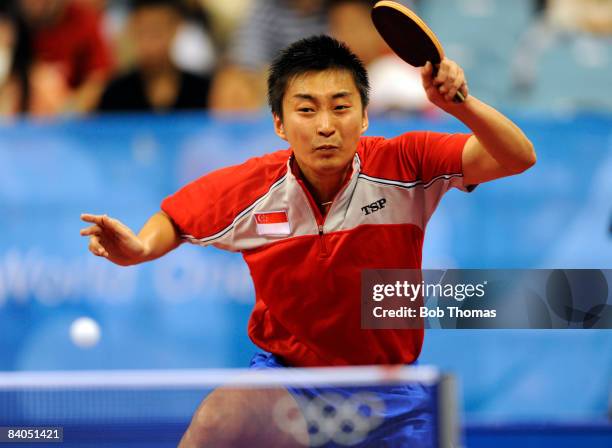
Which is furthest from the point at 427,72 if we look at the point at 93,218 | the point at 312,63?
the point at 93,218

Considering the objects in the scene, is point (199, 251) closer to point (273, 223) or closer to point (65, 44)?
point (273, 223)

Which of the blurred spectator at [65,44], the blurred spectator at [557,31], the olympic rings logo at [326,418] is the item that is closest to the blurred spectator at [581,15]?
the blurred spectator at [557,31]

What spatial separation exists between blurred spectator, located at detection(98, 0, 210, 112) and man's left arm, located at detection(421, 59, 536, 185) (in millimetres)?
4072

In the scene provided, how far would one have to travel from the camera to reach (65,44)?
28.5ft

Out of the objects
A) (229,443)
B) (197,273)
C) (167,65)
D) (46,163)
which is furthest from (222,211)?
(167,65)

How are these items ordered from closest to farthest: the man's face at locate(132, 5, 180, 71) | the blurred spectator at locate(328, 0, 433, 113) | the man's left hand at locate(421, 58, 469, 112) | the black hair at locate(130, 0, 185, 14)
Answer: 1. the man's left hand at locate(421, 58, 469, 112)
2. the blurred spectator at locate(328, 0, 433, 113)
3. the man's face at locate(132, 5, 180, 71)
4. the black hair at locate(130, 0, 185, 14)

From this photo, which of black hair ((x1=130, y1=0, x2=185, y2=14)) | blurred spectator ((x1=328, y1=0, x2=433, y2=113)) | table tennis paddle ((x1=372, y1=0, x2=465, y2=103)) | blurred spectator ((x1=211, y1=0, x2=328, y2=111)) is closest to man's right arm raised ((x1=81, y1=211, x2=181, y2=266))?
table tennis paddle ((x1=372, y1=0, x2=465, y2=103))

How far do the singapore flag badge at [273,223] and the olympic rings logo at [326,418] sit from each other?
0.95 metres

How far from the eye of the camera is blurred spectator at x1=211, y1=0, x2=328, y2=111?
A: 8.01 metres

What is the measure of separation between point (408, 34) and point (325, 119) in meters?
0.49

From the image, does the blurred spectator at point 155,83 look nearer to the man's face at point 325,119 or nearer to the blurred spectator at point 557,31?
the blurred spectator at point 557,31

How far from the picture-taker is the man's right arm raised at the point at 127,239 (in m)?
4.04

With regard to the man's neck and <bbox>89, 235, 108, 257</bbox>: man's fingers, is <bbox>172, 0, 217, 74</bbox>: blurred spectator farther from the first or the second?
<bbox>89, 235, 108, 257</bbox>: man's fingers

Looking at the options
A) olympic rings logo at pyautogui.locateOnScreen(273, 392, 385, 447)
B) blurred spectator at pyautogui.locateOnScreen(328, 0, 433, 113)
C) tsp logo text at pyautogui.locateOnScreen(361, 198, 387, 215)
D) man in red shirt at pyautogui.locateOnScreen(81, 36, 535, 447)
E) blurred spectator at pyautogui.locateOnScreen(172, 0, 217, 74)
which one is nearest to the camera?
olympic rings logo at pyautogui.locateOnScreen(273, 392, 385, 447)
